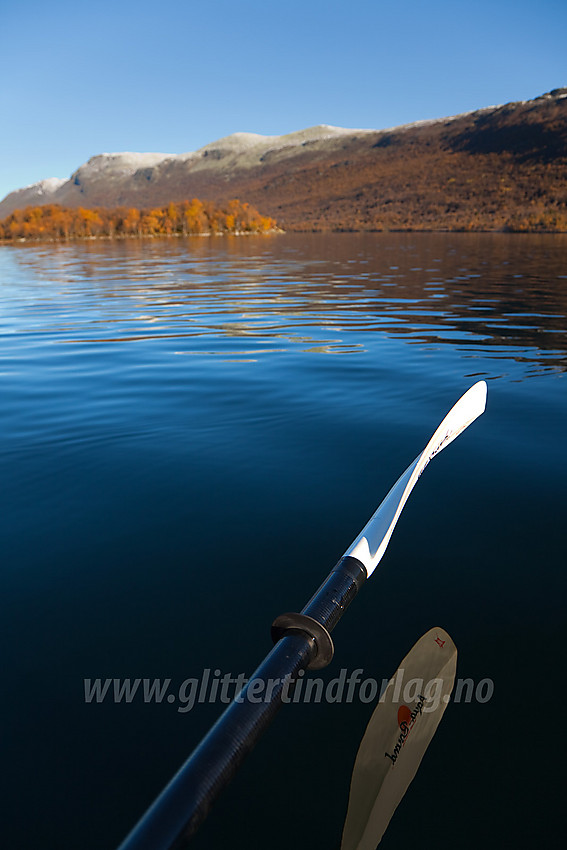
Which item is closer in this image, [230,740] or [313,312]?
[230,740]

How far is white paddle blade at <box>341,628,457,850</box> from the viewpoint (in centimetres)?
129

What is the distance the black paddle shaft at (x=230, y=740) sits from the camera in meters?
0.85

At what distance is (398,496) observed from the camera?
2.26m

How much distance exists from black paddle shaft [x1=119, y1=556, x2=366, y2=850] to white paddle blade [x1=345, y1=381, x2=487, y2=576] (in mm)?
367

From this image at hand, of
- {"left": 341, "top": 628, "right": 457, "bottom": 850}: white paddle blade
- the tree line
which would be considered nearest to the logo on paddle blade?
{"left": 341, "top": 628, "right": 457, "bottom": 850}: white paddle blade

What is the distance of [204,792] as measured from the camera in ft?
2.98

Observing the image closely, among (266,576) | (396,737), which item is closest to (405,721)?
(396,737)

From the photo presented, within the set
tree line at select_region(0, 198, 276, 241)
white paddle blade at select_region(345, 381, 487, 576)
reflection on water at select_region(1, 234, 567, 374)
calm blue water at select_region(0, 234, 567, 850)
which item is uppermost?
tree line at select_region(0, 198, 276, 241)

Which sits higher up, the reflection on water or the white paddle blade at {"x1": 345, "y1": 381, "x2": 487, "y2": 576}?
the reflection on water

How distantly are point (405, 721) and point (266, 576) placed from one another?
1235 mm

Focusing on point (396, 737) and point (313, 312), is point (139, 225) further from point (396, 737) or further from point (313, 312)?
point (396, 737)

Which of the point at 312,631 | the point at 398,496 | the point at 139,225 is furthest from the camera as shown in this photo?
the point at 139,225

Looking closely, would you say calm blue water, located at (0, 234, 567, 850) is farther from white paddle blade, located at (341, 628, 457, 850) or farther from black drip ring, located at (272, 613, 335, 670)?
black drip ring, located at (272, 613, 335, 670)

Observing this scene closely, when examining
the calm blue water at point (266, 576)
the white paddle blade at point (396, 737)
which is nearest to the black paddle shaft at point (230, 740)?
the white paddle blade at point (396, 737)
